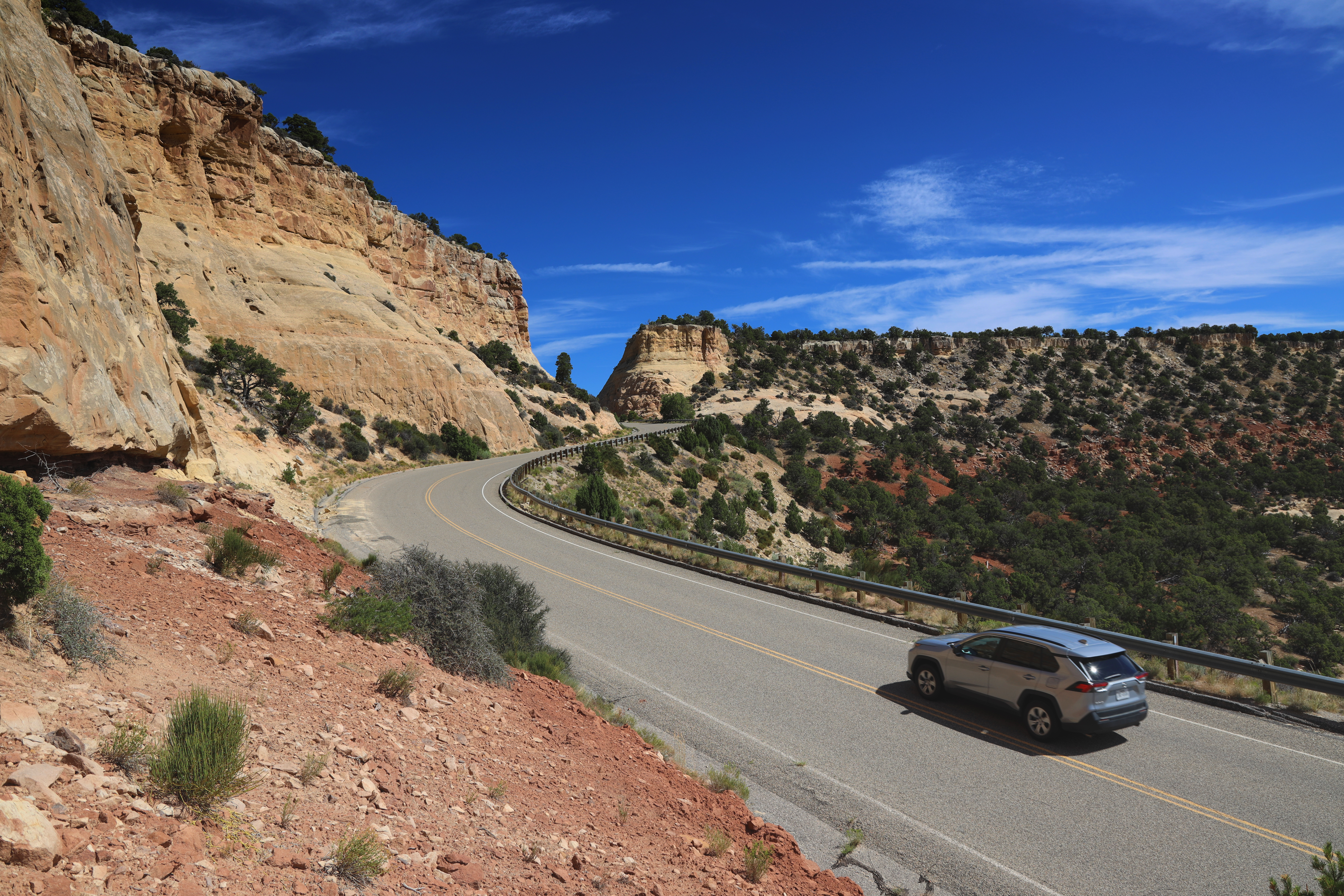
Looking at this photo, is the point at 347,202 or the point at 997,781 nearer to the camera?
the point at 997,781

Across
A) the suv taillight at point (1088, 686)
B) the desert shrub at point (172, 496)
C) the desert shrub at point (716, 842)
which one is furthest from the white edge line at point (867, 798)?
the desert shrub at point (172, 496)

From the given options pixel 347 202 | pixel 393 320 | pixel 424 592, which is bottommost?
pixel 424 592

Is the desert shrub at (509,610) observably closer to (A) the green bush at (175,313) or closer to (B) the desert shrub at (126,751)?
(B) the desert shrub at (126,751)

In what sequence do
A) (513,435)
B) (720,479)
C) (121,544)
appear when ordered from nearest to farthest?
(121,544) → (720,479) → (513,435)

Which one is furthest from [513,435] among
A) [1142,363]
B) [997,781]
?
[1142,363]

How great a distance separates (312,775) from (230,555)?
5.43m

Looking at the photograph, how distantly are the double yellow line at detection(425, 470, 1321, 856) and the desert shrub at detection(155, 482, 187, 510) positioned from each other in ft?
27.0

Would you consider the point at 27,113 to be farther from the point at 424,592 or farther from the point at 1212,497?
the point at 1212,497

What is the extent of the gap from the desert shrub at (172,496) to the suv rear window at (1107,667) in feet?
43.5

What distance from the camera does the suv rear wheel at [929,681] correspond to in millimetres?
9602

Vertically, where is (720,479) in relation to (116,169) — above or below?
below

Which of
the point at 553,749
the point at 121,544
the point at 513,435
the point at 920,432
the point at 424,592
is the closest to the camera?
the point at 553,749

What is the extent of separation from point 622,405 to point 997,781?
71.7m

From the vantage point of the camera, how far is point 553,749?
22.8ft
